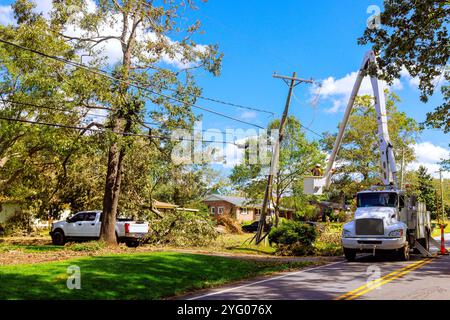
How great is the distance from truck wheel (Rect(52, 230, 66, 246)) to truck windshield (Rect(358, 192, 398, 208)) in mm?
15402

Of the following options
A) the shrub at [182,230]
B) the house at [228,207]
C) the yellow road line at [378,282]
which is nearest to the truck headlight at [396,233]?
the yellow road line at [378,282]

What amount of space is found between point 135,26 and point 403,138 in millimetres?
36912

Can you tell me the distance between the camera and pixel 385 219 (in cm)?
1794

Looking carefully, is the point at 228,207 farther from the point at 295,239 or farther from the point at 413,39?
the point at 413,39

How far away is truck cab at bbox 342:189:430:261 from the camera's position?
17562mm

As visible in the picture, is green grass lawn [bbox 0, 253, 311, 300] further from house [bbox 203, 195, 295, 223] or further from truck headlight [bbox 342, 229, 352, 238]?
house [bbox 203, 195, 295, 223]

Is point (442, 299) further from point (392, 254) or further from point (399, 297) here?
point (392, 254)

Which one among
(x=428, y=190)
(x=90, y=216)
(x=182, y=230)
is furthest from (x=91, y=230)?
(x=428, y=190)

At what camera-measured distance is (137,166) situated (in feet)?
94.9

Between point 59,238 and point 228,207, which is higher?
point 228,207

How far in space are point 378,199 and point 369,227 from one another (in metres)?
1.85
